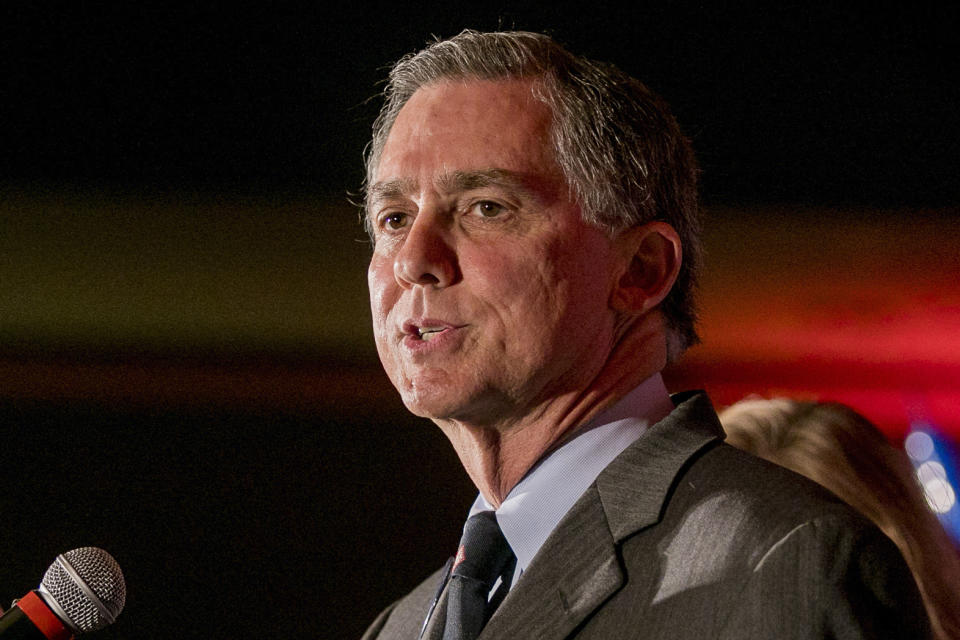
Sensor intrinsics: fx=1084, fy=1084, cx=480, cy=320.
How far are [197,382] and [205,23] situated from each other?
1.06 metres

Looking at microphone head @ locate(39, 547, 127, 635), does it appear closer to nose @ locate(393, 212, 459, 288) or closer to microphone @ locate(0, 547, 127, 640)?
microphone @ locate(0, 547, 127, 640)

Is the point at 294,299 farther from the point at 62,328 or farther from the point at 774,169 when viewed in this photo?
the point at 774,169

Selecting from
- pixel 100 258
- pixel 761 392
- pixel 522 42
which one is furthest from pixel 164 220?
pixel 761 392

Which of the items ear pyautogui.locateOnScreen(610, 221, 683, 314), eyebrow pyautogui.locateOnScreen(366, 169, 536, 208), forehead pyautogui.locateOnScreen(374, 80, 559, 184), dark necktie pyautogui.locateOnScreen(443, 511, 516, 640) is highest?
forehead pyautogui.locateOnScreen(374, 80, 559, 184)

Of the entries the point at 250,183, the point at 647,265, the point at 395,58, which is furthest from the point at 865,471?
the point at 250,183

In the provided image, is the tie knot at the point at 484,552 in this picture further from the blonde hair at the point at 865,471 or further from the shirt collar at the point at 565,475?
the blonde hair at the point at 865,471

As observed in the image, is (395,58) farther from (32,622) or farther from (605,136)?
(32,622)

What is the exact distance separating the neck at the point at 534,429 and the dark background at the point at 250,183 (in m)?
1.65

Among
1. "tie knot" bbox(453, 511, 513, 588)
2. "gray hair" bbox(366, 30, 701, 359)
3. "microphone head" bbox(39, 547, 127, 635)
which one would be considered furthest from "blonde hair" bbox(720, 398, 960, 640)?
"microphone head" bbox(39, 547, 127, 635)

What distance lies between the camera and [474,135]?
1698 millimetres

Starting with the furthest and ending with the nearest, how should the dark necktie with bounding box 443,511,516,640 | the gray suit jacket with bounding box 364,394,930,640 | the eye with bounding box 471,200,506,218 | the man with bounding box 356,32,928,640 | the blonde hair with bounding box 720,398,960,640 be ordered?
the blonde hair with bounding box 720,398,960,640
the eye with bounding box 471,200,506,218
the dark necktie with bounding box 443,511,516,640
the man with bounding box 356,32,928,640
the gray suit jacket with bounding box 364,394,930,640

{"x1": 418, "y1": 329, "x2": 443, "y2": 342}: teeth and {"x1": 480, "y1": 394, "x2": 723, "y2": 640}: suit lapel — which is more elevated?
{"x1": 418, "y1": 329, "x2": 443, "y2": 342}: teeth

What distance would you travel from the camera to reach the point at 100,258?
323 cm

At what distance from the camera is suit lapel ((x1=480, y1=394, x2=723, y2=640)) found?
1.36m
